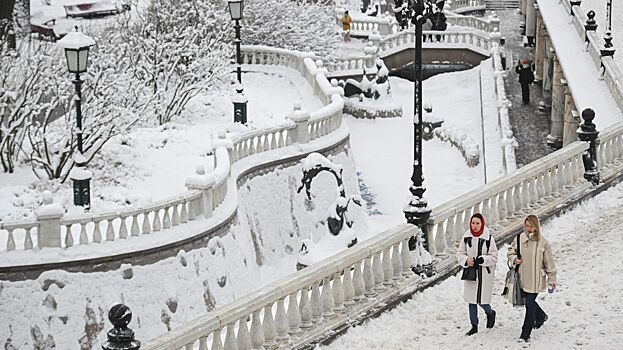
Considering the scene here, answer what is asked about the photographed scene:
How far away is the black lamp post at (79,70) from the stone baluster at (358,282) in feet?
28.0

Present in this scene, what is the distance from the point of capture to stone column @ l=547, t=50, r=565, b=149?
40425mm

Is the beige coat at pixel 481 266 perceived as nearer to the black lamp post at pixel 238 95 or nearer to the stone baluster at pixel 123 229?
the stone baluster at pixel 123 229

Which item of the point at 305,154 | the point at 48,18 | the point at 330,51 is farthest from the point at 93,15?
the point at 305,154

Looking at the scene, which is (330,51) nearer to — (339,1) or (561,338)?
(339,1)

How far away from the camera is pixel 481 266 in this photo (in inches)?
591

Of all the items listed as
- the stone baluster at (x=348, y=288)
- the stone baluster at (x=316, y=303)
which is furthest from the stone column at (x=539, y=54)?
the stone baluster at (x=316, y=303)

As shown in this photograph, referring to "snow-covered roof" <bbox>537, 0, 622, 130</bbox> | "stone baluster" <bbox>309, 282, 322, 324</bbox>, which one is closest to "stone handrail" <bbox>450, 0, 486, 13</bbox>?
"snow-covered roof" <bbox>537, 0, 622, 130</bbox>

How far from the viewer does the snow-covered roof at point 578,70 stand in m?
30.3

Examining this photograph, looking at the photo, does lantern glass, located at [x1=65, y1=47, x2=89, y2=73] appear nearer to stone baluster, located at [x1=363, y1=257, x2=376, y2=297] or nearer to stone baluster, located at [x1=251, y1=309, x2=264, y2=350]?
stone baluster, located at [x1=363, y1=257, x2=376, y2=297]

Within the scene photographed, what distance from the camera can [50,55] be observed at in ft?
107

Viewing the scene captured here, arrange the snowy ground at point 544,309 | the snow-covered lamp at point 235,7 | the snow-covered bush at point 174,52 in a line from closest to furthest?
the snowy ground at point 544,309 < the snow-covered lamp at point 235,7 < the snow-covered bush at point 174,52

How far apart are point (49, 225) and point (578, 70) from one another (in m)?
18.1

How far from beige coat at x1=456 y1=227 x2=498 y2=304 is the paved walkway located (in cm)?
2280

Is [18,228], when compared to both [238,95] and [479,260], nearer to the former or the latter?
[479,260]
